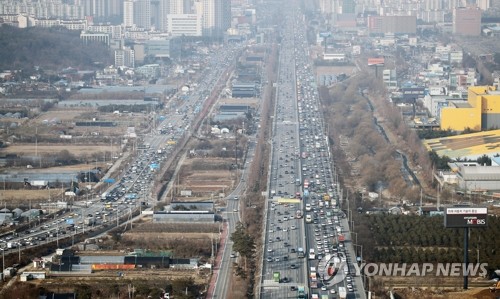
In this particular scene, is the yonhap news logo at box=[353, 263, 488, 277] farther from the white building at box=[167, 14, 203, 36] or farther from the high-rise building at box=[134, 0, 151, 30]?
the high-rise building at box=[134, 0, 151, 30]

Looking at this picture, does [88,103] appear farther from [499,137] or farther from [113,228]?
[113,228]

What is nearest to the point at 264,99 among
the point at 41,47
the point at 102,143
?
the point at 102,143

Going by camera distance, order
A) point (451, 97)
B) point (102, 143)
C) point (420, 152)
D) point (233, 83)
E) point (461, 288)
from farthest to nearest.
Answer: point (233, 83) → point (451, 97) → point (102, 143) → point (420, 152) → point (461, 288)

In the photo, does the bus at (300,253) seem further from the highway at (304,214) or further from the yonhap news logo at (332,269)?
the yonhap news logo at (332,269)

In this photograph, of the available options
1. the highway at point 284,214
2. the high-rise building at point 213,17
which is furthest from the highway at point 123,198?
the high-rise building at point 213,17

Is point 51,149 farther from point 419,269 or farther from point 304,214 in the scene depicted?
point 419,269

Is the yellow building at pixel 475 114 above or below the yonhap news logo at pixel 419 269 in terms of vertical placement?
above

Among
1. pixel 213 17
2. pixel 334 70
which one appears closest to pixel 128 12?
pixel 213 17

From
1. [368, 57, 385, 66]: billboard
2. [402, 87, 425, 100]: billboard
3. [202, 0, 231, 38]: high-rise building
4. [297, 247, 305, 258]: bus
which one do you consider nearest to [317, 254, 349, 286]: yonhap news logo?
[297, 247, 305, 258]: bus
